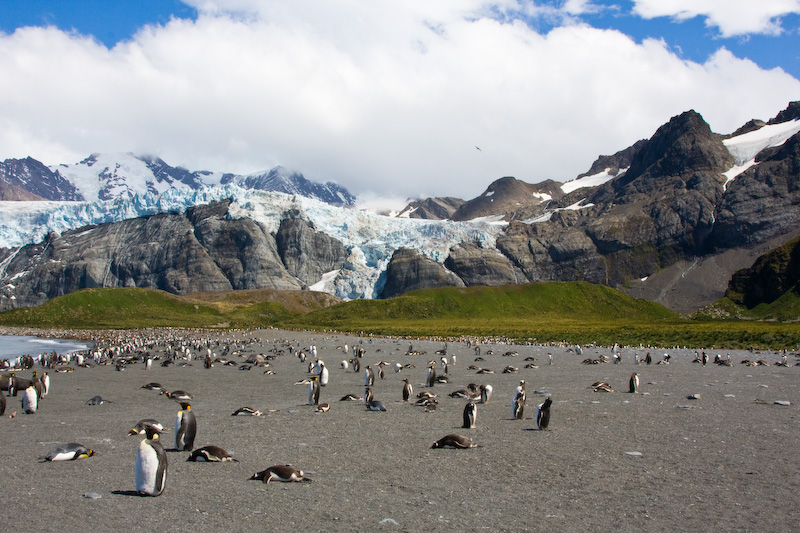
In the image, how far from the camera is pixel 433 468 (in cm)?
1182

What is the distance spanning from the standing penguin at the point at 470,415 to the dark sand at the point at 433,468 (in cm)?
38

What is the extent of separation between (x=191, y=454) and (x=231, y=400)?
11609 mm

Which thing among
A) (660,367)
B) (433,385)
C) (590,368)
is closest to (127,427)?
(433,385)

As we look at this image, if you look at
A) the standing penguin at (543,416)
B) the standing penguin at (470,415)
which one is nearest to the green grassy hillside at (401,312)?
the standing penguin at (470,415)

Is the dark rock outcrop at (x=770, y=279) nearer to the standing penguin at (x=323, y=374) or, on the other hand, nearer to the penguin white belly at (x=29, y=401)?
the standing penguin at (x=323, y=374)

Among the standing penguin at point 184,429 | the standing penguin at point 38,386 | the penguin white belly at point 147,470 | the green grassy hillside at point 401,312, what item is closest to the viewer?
the penguin white belly at point 147,470

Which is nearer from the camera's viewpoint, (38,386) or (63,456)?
(63,456)

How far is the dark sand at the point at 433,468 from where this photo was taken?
28.5 ft

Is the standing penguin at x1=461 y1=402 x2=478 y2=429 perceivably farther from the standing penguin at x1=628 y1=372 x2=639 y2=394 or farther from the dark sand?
the standing penguin at x1=628 y1=372 x2=639 y2=394

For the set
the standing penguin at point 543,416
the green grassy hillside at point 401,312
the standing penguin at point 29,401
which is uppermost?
the green grassy hillside at point 401,312

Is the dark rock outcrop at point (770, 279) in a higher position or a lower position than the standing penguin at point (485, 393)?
higher

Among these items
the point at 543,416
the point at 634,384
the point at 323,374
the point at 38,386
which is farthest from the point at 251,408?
the point at 634,384

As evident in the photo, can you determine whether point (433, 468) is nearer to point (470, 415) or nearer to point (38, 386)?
point (470, 415)

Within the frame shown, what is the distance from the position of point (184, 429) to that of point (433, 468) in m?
5.80
